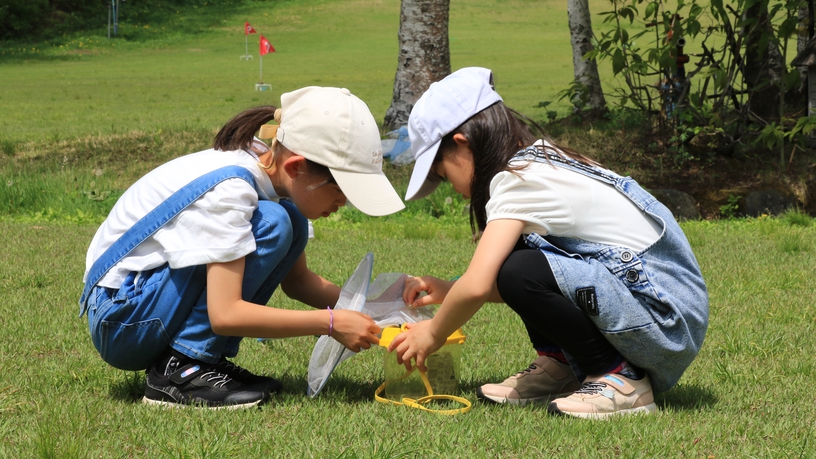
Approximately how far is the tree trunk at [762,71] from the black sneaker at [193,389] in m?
6.87

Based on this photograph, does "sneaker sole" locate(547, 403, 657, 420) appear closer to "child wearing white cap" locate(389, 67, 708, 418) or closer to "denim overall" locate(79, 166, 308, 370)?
"child wearing white cap" locate(389, 67, 708, 418)

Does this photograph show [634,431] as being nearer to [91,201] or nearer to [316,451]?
[316,451]

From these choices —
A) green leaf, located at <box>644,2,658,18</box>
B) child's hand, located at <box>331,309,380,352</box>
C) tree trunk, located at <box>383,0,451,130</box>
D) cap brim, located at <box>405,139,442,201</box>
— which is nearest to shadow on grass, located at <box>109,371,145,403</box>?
child's hand, located at <box>331,309,380,352</box>

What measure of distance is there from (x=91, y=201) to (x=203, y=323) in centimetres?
560

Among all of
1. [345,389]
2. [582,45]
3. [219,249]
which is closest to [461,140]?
[219,249]

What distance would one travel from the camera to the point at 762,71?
28.7 ft

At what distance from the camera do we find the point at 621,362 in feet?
8.82

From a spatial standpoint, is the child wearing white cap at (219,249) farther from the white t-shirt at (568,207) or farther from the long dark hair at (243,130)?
the white t-shirt at (568,207)

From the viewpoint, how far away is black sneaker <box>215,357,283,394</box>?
9.21ft

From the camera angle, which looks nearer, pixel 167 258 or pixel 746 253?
pixel 167 258

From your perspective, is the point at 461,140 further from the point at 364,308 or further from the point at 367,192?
the point at 364,308

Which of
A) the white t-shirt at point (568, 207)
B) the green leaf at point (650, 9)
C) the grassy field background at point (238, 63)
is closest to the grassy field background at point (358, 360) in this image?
the white t-shirt at point (568, 207)

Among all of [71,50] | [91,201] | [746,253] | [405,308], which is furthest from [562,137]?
[71,50]

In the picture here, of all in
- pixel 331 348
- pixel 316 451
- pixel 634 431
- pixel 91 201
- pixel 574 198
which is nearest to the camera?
pixel 316 451
